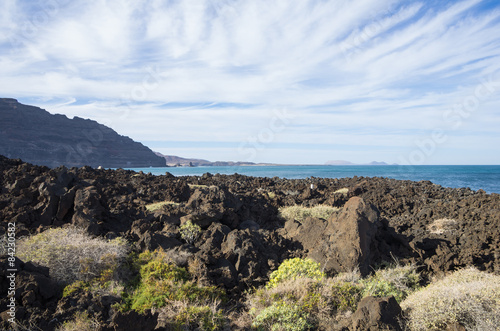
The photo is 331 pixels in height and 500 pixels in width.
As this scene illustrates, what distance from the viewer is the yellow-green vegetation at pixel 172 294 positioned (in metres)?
5.35

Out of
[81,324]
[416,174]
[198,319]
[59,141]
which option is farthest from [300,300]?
[59,141]

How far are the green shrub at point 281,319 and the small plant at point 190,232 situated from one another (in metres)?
3.93

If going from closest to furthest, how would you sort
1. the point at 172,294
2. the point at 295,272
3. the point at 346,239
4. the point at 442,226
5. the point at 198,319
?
the point at 198,319
the point at 172,294
the point at 295,272
the point at 346,239
the point at 442,226

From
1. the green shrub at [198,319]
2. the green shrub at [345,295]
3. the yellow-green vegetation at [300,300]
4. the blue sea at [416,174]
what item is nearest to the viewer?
the green shrub at [198,319]

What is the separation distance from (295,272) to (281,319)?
141cm

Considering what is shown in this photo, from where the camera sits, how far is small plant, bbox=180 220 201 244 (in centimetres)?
902

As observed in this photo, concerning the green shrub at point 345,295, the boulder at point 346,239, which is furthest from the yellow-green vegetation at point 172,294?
the boulder at point 346,239

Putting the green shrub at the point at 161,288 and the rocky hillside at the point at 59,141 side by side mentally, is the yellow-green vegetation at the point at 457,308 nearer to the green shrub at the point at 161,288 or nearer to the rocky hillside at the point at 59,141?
the green shrub at the point at 161,288

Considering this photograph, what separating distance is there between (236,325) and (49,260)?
4077 mm

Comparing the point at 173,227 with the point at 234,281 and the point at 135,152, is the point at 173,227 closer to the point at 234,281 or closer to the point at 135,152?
the point at 234,281

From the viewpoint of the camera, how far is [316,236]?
8773 mm

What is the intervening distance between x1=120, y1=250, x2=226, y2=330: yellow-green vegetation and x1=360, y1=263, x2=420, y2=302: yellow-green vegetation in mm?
3020

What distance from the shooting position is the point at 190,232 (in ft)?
29.9

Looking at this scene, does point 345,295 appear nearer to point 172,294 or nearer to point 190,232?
point 172,294
